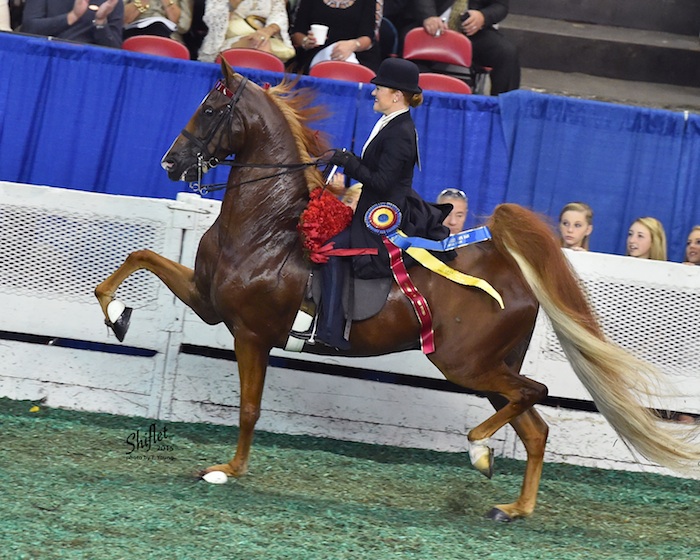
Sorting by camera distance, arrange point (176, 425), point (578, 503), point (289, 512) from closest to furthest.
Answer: point (289, 512) → point (578, 503) → point (176, 425)

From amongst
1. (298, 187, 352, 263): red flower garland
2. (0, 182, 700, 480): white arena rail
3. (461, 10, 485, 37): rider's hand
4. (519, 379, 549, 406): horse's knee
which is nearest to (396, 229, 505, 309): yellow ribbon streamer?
(298, 187, 352, 263): red flower garland

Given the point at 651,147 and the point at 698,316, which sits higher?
the point at 651,147

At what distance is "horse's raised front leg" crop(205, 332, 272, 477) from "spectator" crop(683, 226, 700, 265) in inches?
131

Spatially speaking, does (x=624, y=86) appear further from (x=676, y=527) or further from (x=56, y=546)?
(x=56, y=546)

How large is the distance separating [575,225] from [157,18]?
174 inches

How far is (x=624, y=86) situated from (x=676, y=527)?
7400 millimetres

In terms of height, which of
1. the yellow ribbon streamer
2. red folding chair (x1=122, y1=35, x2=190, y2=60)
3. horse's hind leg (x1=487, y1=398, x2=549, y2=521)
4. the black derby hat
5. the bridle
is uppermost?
the black derby hat

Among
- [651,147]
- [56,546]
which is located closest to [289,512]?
[56,546]

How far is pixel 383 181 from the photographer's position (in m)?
5.30

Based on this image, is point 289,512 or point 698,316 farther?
point 698,316

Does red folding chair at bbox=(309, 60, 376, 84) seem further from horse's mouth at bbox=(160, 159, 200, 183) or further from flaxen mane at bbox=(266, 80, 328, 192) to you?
horse's mouth at bbox=(160, 159, 200, 183)

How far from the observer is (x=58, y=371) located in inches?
259

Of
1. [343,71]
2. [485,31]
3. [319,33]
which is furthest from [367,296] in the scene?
[485,31]

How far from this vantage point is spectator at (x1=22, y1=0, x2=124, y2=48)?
8.81 metres
